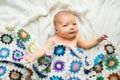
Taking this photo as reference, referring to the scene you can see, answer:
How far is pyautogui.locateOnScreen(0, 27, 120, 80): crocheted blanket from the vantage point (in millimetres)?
1580

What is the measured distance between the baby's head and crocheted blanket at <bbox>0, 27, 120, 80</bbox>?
0.27 feet

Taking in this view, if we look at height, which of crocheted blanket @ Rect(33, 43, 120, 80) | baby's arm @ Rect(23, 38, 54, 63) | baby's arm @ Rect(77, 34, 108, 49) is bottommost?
crocheted blanket @ Rect(33, 43, 120, 80)

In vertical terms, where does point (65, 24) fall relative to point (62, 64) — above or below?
above

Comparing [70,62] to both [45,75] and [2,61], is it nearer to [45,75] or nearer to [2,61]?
[45,75]

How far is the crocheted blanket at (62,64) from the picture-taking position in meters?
1.58

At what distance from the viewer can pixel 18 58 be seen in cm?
161

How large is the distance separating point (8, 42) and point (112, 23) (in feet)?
1.72

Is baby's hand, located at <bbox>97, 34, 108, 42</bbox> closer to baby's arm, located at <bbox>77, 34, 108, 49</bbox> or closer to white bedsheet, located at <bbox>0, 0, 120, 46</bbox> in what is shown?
baby's arm, located at <bbox>77, 34, 108, 49</bbox>

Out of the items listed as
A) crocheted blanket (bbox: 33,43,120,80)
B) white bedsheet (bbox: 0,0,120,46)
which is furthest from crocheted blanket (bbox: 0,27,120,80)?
white bedsheet (bbox: 0,0,120,46)

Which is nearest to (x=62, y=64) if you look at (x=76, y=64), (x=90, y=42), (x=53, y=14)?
(x=76, y=64)

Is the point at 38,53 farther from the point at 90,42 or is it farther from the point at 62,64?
the point at 90,42

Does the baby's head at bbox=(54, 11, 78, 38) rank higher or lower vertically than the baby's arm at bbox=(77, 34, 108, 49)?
higher

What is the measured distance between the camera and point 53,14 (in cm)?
180

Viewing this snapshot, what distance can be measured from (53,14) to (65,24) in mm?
157
